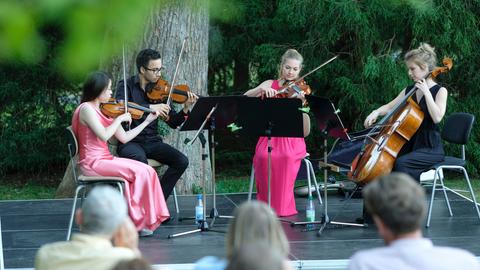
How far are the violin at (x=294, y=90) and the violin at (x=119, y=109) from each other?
89 cm

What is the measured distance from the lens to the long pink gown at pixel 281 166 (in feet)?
20.4

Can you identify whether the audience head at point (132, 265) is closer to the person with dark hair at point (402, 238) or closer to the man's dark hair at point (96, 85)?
the person with dark hair at point (402, 238)

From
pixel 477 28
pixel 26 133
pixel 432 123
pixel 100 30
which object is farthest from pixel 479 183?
pixel 100 30

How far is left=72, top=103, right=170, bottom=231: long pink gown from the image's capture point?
5508 millimetres

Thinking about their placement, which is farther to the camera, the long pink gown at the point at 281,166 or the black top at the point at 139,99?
the long pink gown at the point at 281,166

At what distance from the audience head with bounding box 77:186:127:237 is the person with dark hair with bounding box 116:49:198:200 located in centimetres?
285

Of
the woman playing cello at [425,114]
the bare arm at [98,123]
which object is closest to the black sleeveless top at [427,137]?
the woman playing cello at [425,114]

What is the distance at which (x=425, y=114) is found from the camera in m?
5.83

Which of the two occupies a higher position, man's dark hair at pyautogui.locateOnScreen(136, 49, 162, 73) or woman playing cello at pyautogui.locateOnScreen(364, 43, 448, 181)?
man's dark hair at pyautogui.locateOnScreen(136, 49, 162, 73)

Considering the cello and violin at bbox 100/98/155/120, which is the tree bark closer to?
violin at bbox 100/98/155/120

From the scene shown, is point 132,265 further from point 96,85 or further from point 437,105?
point 437,105

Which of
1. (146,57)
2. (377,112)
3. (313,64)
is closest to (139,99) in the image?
(146,57)

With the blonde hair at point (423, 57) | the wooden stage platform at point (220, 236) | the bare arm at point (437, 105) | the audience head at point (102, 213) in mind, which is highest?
the blonde hair at point (423, 57)

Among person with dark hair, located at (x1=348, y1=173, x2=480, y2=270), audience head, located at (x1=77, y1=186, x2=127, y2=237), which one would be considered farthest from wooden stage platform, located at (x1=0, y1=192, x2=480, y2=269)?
person with dark hair, located at (x1=348, y1=173, x2=480, y2=270)
